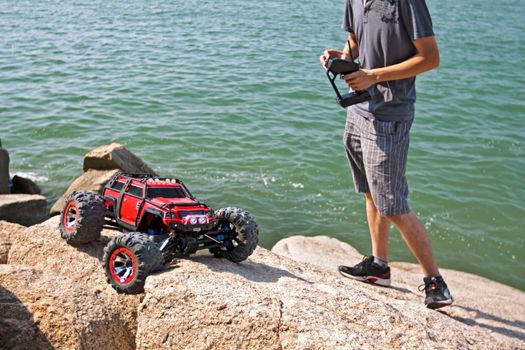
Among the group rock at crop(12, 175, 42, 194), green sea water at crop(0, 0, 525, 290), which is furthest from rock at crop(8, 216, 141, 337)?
rock at crop(12, 175, 42, 194)

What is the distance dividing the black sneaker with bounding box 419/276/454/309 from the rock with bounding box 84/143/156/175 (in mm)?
5377

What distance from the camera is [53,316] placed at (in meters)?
4.35

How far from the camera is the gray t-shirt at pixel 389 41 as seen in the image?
501 cm

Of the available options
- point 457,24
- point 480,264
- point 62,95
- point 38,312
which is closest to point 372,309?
point 38,312

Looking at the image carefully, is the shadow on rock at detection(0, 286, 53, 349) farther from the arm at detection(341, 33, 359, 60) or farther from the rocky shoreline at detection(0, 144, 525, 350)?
the arm at detection(341, 33, 359, 60)

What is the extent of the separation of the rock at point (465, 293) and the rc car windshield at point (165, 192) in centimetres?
171

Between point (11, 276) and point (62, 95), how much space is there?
12233 millimetres

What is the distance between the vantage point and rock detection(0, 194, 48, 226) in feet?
29.8

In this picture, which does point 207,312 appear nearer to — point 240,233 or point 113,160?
point 240,233

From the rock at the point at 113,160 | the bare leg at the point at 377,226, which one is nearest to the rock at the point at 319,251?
the bare leg at the point at 377,226

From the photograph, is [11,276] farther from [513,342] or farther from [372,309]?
[513,342]

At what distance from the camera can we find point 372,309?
4.64m

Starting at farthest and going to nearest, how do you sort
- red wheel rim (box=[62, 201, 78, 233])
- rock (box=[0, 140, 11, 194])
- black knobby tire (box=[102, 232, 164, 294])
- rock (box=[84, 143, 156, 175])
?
1. rock (box=[0, 140, 11, 194])
2. rock (box=[84, 143, 156, 175])
3. red wheel rim (box=[62, 201, 78, 233])
4. black knobby tire (box=[102, 232, 164, 294])

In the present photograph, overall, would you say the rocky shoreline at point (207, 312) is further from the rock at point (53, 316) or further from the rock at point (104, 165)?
the rock at point (104, 165)
